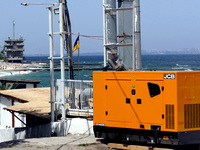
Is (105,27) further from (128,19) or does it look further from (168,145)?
(168,145)

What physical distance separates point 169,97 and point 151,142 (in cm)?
157

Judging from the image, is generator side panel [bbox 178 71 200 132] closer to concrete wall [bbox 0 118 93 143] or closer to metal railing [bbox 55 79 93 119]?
concrete wall [bbox 0 118 93 143]

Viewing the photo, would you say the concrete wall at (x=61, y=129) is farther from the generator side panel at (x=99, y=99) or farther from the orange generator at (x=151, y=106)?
the orange generator at (x=151, y=106)

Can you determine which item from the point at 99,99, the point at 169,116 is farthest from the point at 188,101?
the point at 99,99

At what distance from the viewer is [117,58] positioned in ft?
56.1

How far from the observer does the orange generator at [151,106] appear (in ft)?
38.6

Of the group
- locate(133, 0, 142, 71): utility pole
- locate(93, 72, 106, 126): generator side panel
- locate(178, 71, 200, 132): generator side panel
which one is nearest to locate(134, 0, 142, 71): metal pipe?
locate(133, 0, 142, 71): utility pole

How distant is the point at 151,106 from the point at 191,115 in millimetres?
1254

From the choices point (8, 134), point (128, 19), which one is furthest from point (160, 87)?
point (8, 134)

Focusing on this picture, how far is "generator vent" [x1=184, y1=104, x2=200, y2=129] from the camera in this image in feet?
38.9

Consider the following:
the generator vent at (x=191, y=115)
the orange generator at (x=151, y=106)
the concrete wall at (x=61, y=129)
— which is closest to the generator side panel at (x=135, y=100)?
the orange generator at (x=151, y=106)

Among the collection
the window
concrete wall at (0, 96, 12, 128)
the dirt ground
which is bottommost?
concrete wall at (0, 96, 12, 128)

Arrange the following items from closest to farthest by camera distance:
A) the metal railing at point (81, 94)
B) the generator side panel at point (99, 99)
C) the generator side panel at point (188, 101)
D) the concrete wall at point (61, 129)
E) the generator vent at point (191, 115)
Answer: the generator side panel at point (188, 101), the generator vent at point (191, 115), the generator side panel at point (99, 99), the concrete wall at point (61, 129), the metal railing at point (81, 94)

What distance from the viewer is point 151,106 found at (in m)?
12.0
